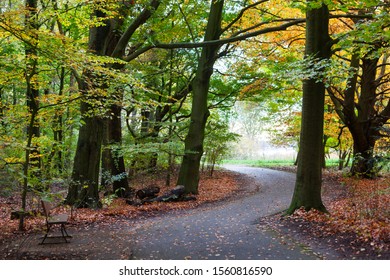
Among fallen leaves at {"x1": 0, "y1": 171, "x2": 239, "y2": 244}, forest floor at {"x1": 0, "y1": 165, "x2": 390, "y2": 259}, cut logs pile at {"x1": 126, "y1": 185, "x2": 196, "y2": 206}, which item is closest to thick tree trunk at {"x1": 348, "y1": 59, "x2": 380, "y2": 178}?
forest floor at {"x1": 0, "y1": 165, "x2": 390, "y2": 259}

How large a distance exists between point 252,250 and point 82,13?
8.06 meters

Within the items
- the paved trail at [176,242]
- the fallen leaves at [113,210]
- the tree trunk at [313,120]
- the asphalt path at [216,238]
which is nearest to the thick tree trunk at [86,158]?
the fallen leaves at [113,210]

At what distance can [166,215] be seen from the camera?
1134 centimetres

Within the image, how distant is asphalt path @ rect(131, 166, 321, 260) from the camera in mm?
6277

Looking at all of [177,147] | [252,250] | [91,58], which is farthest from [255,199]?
[91,58]

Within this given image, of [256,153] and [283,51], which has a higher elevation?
[283,51]

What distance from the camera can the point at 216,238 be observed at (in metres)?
7.55

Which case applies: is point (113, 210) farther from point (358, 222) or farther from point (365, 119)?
point (365, 119)

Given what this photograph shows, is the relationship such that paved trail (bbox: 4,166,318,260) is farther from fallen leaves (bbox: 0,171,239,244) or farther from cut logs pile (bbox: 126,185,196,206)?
cut logs pile (bbox: 126,185,196,206)

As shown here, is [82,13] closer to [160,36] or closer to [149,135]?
[160,36]

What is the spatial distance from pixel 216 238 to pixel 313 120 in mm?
3859

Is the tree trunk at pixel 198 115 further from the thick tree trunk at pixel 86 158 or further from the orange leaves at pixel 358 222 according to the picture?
the orange leaves at pixel 358 222

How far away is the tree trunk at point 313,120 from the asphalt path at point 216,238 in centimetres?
166

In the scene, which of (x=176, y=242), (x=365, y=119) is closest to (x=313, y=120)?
(x=176, y=242)
